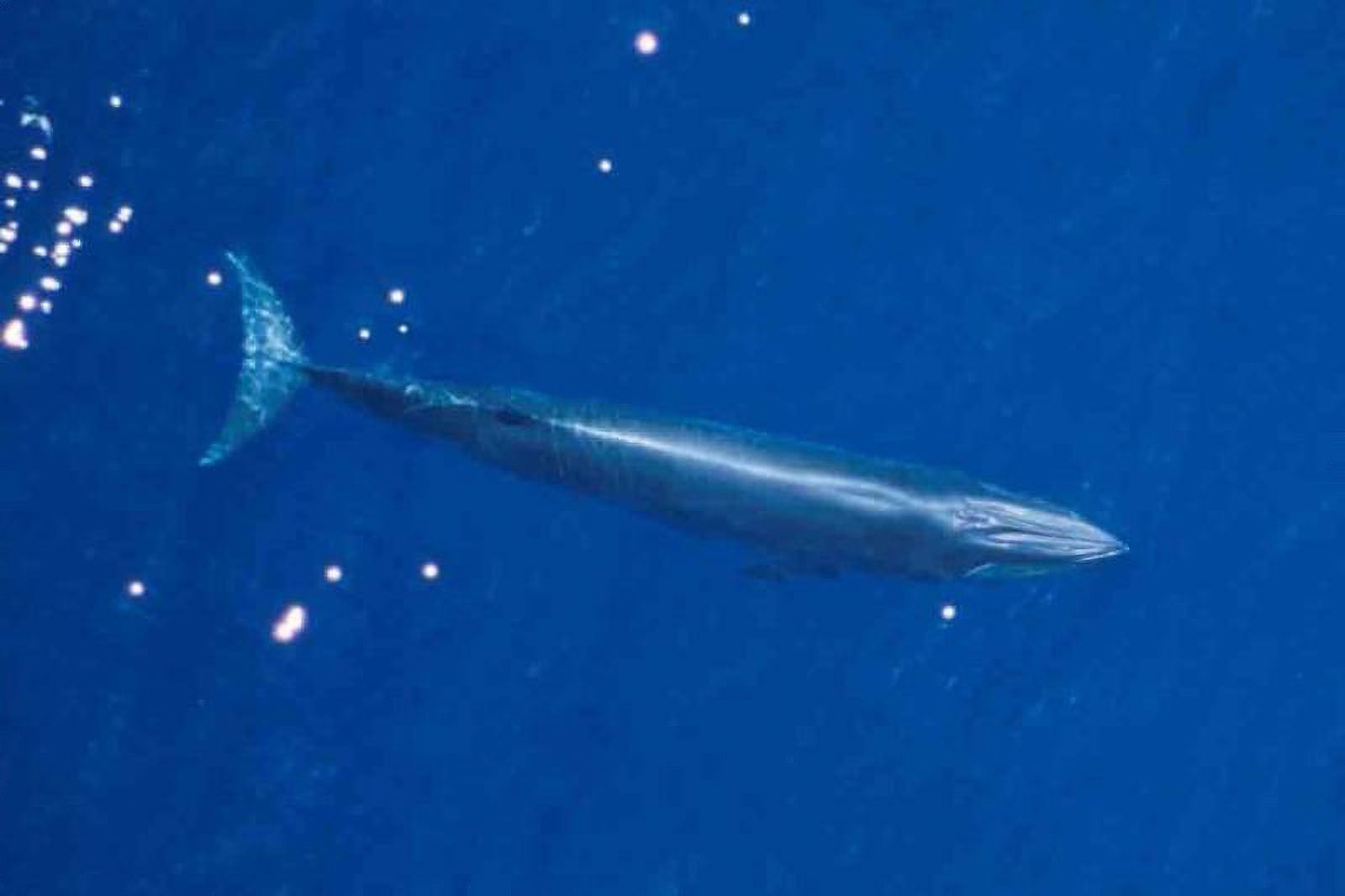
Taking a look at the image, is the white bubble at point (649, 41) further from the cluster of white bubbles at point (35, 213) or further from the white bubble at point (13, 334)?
the white bubble at point (13, 334)

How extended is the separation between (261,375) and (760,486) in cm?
446

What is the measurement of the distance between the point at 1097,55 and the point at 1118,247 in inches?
73.7

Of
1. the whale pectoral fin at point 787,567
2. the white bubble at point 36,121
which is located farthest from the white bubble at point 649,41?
the white bubble at point 36,121

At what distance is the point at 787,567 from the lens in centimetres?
1078

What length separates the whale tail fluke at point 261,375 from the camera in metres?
11.2

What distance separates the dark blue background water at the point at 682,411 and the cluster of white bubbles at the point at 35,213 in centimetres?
8

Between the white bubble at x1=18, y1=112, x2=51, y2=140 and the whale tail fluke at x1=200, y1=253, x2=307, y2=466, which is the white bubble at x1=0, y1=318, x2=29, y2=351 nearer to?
the white bubble at x1=18, y1=112, x2=51, y2=140

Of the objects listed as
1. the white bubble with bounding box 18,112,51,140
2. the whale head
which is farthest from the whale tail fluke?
the whale head

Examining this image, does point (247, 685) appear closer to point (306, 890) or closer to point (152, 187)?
point (306, 890)

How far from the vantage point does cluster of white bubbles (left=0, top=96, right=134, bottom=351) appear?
11.8 meters

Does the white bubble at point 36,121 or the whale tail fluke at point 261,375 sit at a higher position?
the white bubble at point 36,121

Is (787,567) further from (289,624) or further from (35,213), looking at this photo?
(35,213)

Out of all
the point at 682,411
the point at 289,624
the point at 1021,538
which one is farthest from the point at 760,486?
the point at 289,624

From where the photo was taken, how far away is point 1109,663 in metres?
12.6
